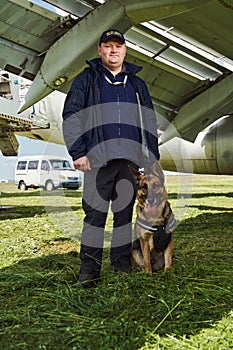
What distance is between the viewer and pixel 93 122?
11.8 feet

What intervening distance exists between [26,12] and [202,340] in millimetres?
4743

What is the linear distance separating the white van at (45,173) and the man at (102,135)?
22.0 metres

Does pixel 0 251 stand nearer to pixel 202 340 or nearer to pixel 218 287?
pixel 218 287

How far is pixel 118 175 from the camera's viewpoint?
3723mm

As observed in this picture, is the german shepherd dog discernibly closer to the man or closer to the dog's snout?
the dog's snout

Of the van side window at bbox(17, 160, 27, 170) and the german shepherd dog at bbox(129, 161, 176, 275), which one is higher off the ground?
the van side window at bbox(17, 160, 27, 170)

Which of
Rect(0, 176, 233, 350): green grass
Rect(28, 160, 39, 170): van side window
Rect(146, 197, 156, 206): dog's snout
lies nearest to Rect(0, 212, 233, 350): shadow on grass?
Rect(0, 176, 233, 350): green grass

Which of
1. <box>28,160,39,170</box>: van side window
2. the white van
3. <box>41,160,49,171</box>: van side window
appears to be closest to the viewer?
the white van

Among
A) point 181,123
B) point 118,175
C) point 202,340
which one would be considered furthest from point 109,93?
point 181,123

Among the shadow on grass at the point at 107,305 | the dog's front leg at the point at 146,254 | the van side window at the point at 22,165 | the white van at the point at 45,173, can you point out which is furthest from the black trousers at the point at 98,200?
the van side window at the point at 22,165

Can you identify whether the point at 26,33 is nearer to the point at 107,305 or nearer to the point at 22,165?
the point at 107,305

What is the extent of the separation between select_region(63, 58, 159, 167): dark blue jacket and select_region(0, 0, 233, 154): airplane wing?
114 centimetres

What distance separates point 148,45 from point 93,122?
397 cm

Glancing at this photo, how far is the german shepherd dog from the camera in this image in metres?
3.62
